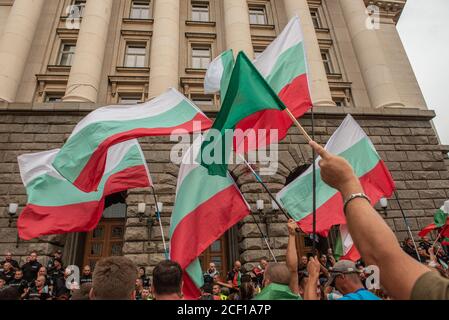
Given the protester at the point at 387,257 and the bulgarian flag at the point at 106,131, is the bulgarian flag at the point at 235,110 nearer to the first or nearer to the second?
the bulgarian flag at the point at 106,131

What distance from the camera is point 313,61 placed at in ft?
47.5

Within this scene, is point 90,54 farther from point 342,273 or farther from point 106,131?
point 342,273

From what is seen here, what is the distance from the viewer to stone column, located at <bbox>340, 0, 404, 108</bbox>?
14039mm

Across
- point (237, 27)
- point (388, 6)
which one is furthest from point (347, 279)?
point (388, 6)

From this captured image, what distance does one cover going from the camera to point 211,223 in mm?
4320

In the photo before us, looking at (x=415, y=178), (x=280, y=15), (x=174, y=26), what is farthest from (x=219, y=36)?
(x=415, y=178)

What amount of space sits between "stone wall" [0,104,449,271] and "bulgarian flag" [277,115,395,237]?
4326 mm

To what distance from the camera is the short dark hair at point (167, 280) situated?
1.97 metres

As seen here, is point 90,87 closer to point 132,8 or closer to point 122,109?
point 132,8

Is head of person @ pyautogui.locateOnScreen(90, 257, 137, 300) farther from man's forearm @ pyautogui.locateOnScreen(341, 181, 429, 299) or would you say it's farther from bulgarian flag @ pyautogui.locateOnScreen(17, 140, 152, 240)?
bulgarian flag @ pyautogui.locateOnScreen(17, 140, 152, 240)

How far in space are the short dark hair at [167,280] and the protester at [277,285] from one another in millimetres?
650

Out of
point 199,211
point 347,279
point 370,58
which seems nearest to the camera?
point 347,279

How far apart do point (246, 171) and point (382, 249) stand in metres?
10.4
